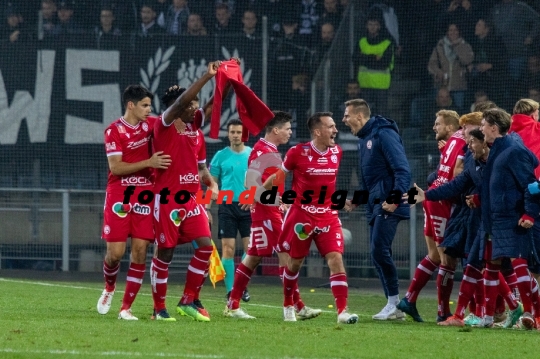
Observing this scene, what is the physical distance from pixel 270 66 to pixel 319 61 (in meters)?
0.89

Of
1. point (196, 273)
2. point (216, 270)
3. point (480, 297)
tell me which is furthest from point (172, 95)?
point (216, 270)

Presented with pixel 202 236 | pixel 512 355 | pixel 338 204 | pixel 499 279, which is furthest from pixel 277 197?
pixel 512 355

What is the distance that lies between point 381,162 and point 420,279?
1.25m

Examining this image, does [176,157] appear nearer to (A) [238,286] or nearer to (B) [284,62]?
(A) [238,286]

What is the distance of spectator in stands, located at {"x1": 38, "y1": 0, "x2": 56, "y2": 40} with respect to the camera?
2034cm

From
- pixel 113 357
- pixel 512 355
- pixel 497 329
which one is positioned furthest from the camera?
pixel 497 329

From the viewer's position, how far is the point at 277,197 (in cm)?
1244

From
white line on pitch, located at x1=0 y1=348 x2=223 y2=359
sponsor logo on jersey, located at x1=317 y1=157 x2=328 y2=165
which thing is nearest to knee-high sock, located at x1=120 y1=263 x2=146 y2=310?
sponsor logo on jersey, located at x1=317 y1=157 x2=328 y2=165

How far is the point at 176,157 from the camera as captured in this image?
10906 mm

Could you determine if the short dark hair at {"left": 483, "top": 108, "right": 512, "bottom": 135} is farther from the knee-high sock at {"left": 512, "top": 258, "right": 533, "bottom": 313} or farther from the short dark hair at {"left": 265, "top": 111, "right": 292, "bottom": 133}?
the short dark hair at {"left": 265, "top": 111, "right": 292, "bottom": 133}

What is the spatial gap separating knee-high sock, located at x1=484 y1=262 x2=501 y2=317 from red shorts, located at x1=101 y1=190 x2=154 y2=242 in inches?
124

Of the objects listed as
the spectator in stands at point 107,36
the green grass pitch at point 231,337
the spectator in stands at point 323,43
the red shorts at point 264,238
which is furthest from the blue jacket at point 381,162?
the spectator in stands at point 107,36

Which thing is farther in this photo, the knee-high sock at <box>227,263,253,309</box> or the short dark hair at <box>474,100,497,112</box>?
the short dark hair at <box>474,100,497,112</box>

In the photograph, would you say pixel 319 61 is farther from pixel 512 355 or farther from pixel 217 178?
pixel 512 355
